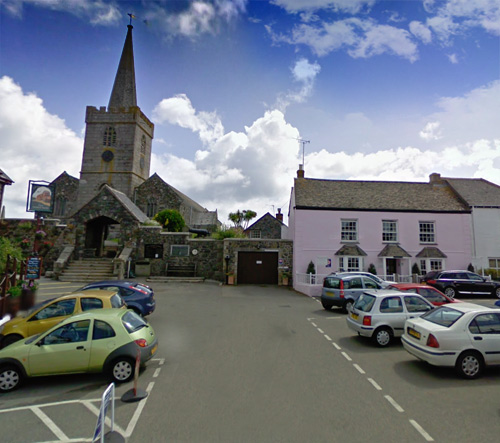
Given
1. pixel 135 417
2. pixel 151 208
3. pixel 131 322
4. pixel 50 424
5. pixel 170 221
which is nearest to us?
pixel 50 424

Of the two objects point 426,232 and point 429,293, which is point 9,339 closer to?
point 429,293

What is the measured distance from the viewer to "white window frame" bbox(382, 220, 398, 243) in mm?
24125

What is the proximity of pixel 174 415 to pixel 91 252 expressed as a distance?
2355 centimetres

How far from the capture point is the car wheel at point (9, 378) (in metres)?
6.48

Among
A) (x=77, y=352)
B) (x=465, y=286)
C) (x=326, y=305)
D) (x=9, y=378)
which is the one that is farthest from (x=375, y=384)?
(x=465, y=286)

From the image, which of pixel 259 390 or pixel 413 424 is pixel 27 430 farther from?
pixel 413 424

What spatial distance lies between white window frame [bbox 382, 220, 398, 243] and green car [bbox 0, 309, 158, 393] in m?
21.3

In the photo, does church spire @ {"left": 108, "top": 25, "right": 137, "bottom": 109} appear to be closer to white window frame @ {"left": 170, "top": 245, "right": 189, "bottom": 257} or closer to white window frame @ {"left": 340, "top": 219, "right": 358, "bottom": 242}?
white window frame @ {"left": 170, "top": 245, "right": 189, "bottom": 257}

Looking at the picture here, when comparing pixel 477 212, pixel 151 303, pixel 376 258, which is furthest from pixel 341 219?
pixel 151 303

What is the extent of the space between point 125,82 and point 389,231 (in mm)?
42038

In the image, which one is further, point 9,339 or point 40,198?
point 40,198

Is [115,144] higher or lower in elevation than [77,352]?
higher

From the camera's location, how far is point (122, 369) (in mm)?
6797

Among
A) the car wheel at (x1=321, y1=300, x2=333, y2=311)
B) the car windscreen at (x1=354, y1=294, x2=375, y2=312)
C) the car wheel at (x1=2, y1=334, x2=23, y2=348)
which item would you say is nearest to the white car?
the car windscreen at (x1=354, y1=294, x2=375, y2=312)
